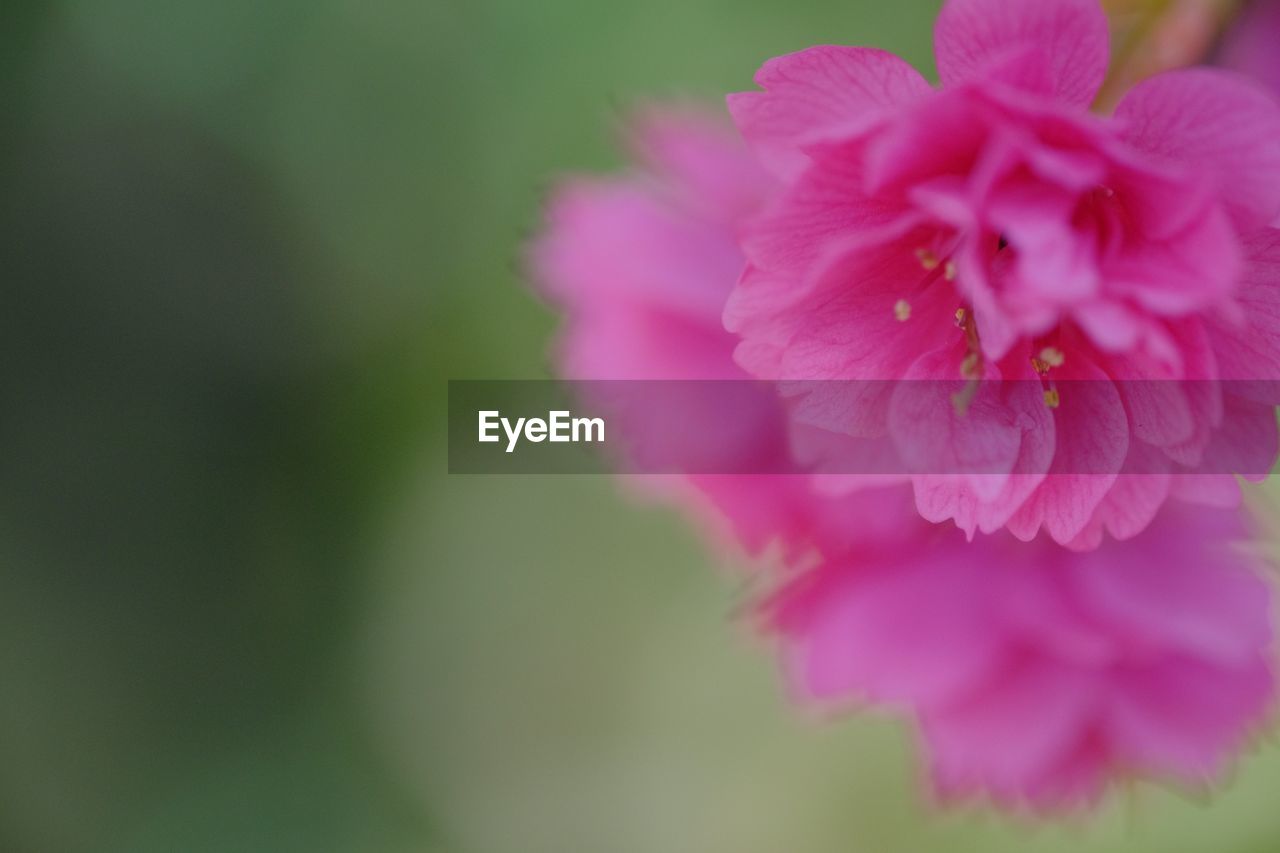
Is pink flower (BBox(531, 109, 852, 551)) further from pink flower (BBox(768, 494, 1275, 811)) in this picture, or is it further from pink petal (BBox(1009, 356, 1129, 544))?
pink petal (BBox(1009, 356, 1129, 544))

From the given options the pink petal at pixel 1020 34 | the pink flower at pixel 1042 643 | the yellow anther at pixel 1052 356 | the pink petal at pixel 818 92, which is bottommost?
the pink flower at pixel 1042 643

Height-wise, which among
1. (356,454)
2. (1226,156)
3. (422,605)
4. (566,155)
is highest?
(566,155)

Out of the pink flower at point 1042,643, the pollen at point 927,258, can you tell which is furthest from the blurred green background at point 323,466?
the pollen at point 927,258

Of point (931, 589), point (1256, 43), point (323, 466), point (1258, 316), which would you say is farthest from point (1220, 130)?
point (323, 466)

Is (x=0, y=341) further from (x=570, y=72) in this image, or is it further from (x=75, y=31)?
(x=570, y=72)

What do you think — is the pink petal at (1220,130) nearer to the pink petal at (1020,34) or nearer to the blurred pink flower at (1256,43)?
the pink petal at (1020,34)

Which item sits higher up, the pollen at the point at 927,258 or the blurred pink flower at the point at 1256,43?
the blurred pink flower at the point at 1256,43

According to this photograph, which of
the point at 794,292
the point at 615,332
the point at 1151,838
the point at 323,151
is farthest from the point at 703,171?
the point at 1151,838
